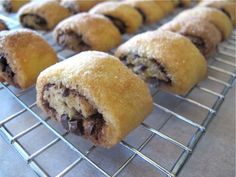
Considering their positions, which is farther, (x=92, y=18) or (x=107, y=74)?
(x=92, y=18)

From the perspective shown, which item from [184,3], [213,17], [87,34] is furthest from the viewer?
[184,3]

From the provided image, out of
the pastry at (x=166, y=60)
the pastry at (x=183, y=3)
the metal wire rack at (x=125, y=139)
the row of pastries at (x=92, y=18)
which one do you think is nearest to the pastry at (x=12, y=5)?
the row of pastries at (x=92, y=18)

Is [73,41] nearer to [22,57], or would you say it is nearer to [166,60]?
[22,57]

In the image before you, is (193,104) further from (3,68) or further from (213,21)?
(3,68)

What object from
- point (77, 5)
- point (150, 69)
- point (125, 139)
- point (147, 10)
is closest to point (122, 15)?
point (147, 10)

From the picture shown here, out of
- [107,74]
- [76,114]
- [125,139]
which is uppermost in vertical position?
[107,74]
